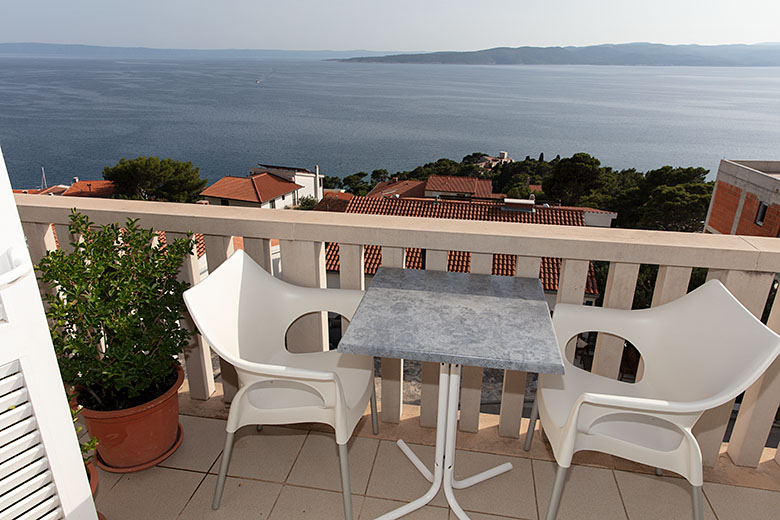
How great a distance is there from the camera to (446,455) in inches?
67.2

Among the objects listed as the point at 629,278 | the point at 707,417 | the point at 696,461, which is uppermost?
the point at 629,278

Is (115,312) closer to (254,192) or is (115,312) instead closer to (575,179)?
(254,192)

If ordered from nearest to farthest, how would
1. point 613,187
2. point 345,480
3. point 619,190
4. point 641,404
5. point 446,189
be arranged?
point 641,404, point 345,480, point 619,190, point 446,189, point 613,187

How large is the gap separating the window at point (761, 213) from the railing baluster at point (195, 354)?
19.0 meters

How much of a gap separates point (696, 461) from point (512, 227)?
95 centimetres

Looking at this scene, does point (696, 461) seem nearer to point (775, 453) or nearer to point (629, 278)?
point (629, 278)

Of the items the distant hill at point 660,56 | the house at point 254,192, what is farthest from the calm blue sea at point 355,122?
the distant hill at point 660,56

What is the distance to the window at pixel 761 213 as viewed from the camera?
Result: 15938 mm

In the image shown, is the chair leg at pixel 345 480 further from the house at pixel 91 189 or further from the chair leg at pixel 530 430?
the house at pixel 91 189

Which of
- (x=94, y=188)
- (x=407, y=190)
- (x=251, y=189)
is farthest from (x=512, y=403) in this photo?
(x=94, y=188)

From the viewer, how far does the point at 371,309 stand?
157cm

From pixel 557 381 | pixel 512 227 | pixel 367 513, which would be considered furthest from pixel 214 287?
pixel 557 381

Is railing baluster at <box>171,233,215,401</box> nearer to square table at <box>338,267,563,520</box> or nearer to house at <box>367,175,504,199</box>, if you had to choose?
square table at <box>338,267,563,520</box>

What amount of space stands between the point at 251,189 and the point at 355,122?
191ft
